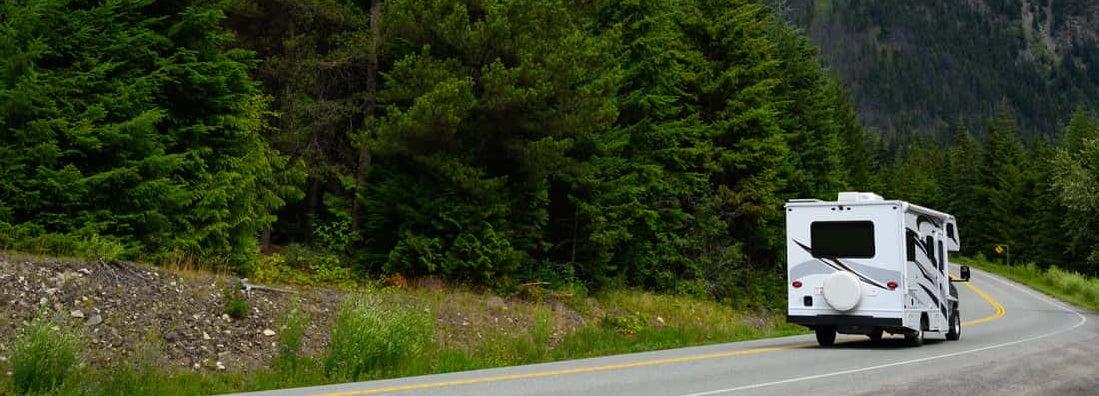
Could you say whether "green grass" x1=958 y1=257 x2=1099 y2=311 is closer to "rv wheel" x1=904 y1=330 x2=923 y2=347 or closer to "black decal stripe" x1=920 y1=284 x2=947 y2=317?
"black decal stripe" x1=920 y1=284 x2=947 y2=317

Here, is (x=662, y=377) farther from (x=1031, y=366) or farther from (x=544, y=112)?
(x=544, y=112)

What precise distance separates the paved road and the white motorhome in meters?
0.65

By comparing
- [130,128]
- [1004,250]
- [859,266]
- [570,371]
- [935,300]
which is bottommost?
[570,371]

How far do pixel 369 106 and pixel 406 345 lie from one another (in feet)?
37.5

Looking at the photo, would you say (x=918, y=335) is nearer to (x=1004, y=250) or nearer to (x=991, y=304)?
(x=991, y=304)

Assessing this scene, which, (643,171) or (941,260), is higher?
(643,171)

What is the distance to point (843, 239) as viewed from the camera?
54.3 ft

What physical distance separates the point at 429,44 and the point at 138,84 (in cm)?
727

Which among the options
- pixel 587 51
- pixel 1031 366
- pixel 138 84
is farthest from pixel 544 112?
pixel 1031 366

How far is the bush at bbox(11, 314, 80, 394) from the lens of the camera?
9.80m

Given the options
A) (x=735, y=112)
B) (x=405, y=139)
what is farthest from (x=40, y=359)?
(x=735, y=112)

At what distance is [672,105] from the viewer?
3155cm

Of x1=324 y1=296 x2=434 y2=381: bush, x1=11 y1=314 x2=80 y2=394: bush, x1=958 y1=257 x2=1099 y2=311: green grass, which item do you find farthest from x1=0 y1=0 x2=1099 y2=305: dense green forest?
x1=958 y1=257 x2=1099 y2=311: green grass

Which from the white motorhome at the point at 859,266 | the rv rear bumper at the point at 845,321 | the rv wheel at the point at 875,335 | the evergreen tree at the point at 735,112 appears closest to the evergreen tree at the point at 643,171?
the evergreen tree at the point at 735,112
